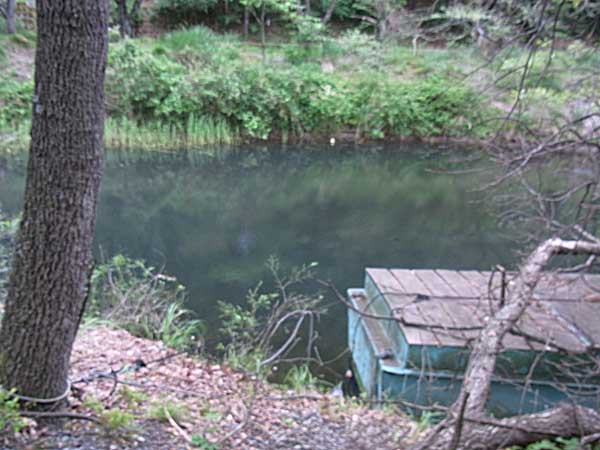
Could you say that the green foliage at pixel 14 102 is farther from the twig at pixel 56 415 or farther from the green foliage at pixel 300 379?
the twig at pixel 56 415

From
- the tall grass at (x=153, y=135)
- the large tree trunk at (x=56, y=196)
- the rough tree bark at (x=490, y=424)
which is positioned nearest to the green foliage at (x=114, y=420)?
the large tree trunk at (x=56, y=196)

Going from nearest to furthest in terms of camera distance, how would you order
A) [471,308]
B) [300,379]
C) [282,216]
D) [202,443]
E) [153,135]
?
[202,443] < [300,379] < [471,308] < [282,216] < [153,135]

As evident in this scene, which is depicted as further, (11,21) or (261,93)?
(11,21)

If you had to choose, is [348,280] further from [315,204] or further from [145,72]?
[145,72]

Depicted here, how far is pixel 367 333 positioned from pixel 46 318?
2.95m

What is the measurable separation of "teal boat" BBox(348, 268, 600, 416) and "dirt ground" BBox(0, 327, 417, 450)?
0.49 meters

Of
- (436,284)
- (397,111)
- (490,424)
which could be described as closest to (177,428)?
(490,424)

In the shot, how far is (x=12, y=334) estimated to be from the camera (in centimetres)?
228

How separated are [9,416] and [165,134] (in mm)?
11563

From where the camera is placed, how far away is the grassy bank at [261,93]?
13242mm

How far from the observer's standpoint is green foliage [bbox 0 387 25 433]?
7.10 feet

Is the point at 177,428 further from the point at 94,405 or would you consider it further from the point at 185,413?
the point at 94,405

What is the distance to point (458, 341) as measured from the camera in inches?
159

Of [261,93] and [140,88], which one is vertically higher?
[261,93]
